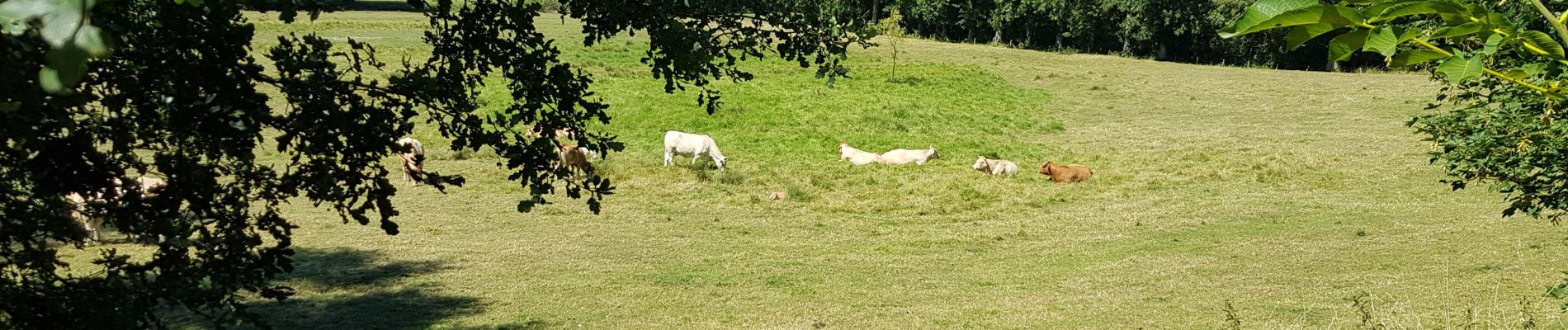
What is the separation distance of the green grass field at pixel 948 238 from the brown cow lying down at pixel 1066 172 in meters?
0.22

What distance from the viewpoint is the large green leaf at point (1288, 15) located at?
1.83 meters

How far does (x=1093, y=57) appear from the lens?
54.9 m

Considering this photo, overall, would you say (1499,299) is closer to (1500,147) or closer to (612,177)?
(1500,147)

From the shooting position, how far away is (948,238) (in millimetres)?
14984

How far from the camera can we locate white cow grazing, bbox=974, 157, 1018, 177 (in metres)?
20.1

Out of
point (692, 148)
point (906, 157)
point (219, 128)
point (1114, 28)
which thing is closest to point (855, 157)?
point (906, 157)

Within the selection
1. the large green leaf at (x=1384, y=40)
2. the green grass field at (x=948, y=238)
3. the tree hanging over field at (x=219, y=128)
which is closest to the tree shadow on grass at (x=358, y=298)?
the green grass field at (x=948, y=238)

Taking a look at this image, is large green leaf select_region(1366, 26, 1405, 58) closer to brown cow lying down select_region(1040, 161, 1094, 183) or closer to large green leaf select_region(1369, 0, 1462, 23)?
large green leaf select_region(1369, 0, 1462, 23)

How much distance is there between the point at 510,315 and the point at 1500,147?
866 cm

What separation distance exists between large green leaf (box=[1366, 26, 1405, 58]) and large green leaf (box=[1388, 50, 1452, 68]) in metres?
0.10

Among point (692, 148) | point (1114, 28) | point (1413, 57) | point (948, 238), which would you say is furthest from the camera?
point (1114, 28)

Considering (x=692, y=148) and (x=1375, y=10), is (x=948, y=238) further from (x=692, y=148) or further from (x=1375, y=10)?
(x=1375, y=10)

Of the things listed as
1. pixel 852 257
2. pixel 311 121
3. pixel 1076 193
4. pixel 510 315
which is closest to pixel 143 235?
pixel 311 121

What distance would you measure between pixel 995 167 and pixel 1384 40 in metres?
18.5
